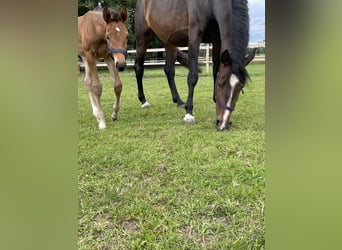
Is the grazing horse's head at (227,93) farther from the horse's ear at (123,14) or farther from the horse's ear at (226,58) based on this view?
the horse's ear at (123,14)

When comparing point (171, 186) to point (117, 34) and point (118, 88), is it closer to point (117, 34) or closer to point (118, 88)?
point (118, 88)

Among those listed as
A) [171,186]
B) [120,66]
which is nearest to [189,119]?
[120,66]

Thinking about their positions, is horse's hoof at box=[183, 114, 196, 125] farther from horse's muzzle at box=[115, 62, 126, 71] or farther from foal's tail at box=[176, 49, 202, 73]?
horse's muzzle at box=[115, 62, 126, 71]

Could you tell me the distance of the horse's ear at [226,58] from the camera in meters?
0.91

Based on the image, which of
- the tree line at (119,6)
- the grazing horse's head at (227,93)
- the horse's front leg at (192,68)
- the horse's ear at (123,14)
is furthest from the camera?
the horse's front leg at (192,68)

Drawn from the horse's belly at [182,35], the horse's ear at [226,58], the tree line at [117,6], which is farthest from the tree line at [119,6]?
the horse's belly at [182,35]

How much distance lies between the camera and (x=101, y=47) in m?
1.16

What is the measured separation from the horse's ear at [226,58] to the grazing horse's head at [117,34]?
275 millimetres

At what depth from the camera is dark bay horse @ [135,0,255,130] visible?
0.80 m

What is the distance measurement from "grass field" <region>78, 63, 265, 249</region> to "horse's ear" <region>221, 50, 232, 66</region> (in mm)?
169

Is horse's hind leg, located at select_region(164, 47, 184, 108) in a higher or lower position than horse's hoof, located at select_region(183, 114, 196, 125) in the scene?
higher

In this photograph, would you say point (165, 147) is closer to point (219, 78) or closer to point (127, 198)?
point (127, 198)

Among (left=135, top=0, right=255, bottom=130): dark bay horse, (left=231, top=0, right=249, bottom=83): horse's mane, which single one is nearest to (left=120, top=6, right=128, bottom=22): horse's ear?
(left=135, top=0, right=255, bottom=130): dark bay horse
